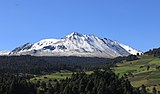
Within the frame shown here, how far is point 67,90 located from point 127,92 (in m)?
29.2

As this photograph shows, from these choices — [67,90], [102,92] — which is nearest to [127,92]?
[102,92]

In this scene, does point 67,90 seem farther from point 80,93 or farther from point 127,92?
point 127,92

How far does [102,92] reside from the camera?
198 m

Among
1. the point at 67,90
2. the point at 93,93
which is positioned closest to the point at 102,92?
the point at 93,93

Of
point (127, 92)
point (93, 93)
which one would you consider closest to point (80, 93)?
point (93, 93)

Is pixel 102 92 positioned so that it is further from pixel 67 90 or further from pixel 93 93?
pixel 67 90

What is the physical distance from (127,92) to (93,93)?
1650 cm

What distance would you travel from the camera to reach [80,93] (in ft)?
643

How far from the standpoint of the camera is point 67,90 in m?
200

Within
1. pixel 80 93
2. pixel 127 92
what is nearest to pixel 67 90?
pixel 80 93

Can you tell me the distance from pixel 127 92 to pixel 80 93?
2264 cm

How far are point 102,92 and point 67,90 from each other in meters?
17.1

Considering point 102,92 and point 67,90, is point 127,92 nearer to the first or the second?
point 102,92

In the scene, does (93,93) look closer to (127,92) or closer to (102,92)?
(102,92)
